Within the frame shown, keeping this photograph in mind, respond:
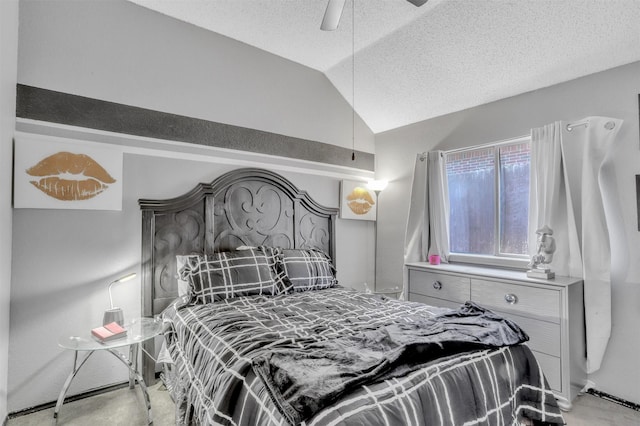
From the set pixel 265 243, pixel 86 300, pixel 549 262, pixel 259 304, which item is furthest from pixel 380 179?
pixel 86 300

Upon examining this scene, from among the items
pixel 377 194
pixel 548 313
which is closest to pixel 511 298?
pixel 548 313

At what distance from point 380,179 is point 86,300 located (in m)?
3.18

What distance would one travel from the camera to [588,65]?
93.8 inches

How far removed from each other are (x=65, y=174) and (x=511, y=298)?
132 inches

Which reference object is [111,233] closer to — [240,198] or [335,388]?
[240,198]

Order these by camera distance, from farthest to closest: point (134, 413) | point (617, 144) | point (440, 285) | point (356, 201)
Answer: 1. point (356, 201)
2. point (440, 285)
3. point (617, 144)
4. point (134, 413)

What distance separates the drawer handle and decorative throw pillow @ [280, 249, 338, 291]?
4.61ft

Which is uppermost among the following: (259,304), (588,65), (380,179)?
(588,65)

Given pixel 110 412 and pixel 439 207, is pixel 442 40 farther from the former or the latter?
pixel 110 412

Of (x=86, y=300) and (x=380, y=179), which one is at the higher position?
(x=380, y=179)

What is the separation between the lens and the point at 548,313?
2.22 m

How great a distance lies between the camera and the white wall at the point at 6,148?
1783 mm

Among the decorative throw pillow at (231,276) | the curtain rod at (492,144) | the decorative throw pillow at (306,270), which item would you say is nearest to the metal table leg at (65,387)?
the decorative throw pillow at (231,276)

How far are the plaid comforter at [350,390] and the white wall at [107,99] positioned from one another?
682 millimetres
